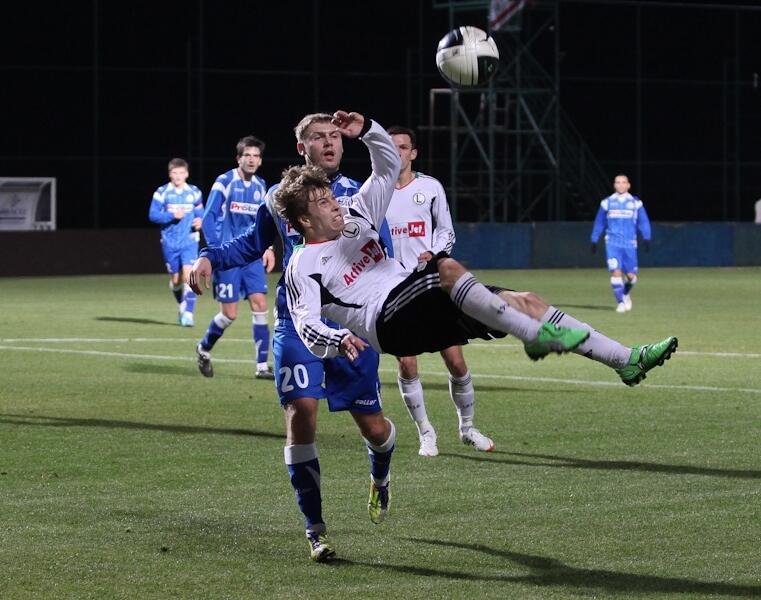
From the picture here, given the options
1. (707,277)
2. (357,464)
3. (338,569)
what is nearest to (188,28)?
(707,277)

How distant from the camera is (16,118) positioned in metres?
40.9

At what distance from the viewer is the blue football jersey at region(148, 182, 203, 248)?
79.0 ft

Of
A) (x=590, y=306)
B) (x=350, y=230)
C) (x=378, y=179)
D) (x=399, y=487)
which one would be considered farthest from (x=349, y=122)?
(x=590, y=306)

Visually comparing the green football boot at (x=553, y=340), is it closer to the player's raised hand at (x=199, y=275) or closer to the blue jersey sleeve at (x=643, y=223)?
the player's raised hand at (x=199, y=275)

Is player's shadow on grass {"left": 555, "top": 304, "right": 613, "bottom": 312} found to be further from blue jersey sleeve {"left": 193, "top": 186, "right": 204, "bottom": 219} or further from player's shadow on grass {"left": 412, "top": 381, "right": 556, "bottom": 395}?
player's shadow on grass {"left": 412, "top": 381, "right": 556, "bottom": 395}

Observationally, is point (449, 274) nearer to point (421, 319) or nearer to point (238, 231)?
point (421, 319)

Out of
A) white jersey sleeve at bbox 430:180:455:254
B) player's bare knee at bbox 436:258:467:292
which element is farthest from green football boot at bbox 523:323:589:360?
white jersey sleeve at bbox 430:180:455:254

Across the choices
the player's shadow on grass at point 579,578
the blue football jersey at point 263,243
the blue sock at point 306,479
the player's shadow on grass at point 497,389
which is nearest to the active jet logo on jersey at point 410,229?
the blue football jersey at point 263,243

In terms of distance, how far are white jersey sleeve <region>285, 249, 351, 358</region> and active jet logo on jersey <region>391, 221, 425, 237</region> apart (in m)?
3.70

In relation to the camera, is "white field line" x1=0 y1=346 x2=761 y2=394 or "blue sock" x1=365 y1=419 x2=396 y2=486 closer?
"blue sock" x1=365 y1=419 x2=396 y2=486

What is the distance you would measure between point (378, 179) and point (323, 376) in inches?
41.2

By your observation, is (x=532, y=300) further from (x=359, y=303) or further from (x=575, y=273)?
(x=575, y=273)

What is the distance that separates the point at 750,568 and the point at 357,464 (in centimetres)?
351

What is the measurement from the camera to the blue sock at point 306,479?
281 inches
